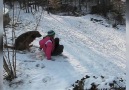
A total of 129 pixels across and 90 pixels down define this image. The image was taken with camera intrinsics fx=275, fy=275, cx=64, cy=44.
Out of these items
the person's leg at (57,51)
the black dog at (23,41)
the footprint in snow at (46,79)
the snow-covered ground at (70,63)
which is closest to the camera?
the snow-covered ground at (70,63)

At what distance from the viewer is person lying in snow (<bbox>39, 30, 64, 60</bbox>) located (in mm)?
4672

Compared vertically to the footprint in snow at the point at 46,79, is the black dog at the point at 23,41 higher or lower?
higher

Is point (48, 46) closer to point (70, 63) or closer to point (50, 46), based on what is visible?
point (50, 46)

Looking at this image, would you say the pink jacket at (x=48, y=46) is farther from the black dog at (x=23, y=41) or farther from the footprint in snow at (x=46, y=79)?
the footprint in snow at (x=46, y=79)

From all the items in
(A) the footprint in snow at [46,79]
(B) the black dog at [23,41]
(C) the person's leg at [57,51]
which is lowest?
(A) the footprint in snow at [46,79]

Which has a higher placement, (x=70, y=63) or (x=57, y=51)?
(x=57, y=51)

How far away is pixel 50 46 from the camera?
15.4 ft

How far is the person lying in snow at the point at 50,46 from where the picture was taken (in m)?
4.67

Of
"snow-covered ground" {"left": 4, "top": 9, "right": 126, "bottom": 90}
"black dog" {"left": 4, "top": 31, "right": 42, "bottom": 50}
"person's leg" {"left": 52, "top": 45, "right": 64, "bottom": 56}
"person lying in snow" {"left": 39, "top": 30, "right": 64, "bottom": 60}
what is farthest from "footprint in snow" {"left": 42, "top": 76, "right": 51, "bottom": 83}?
"black dog" {"left": 4, "top": 31, "right": 42, "bottom": 50}

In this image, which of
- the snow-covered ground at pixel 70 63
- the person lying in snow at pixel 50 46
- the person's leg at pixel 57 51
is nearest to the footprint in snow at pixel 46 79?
the snow-covered ground at pixel 70 63

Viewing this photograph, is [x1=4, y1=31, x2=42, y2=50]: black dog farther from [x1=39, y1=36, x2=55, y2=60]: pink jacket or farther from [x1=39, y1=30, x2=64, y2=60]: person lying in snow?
[x1=39, y1=36, x2=55, y2=60]: pink jacket

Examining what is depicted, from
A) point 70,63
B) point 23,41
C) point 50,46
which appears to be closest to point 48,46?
point 50,46

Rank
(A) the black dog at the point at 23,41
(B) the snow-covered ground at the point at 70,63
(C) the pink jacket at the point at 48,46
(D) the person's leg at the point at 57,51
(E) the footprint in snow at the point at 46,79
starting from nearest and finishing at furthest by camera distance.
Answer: (B) the snow-covered ground at the point at 70,63 → (E) the footprint in snow at the point at 46,79 → (C) the pink jacket at the point at 48,46 → (D) the person's leg at the point at 57,51 → (A) the black dog at the point at 23,41

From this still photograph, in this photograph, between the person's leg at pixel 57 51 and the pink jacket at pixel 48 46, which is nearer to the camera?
the pink jacket at pixel 48 46
